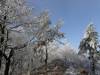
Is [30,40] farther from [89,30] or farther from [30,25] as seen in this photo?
[89,30]

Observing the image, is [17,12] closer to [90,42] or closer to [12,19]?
[12,19]

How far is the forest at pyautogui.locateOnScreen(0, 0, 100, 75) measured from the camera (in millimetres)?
20141

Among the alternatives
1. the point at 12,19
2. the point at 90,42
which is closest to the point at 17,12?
the point at 12,19

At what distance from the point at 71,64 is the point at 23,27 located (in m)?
37.1

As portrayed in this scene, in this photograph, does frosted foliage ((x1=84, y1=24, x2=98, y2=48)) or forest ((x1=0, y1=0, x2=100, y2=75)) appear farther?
frosted foliage ((x1=84, y1=24, x2=98, y2=48))

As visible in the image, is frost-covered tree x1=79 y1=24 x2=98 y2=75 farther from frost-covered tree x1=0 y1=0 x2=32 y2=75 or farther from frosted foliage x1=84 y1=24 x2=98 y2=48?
frost-covered tree x1=0 y1=0 x2=32 y2=75

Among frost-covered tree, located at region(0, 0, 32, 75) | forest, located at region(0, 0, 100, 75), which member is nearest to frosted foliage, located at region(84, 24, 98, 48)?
forest, located at region(0, 0, 100, 75)

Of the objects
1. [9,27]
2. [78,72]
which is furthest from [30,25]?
[78,72]

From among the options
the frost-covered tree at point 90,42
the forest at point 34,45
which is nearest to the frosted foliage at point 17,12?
the forest at point 34,45

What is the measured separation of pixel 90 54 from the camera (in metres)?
48.2

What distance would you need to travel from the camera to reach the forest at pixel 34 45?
20.1m

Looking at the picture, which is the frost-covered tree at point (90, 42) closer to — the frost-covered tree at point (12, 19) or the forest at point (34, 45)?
the forest at point (34, 45)

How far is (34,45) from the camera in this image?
2617cm

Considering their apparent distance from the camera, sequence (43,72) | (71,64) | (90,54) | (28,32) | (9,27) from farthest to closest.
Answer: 1. (71,64)
2. (90,54)
3. (43,72)
4. (28,32)
5. (9,27)
